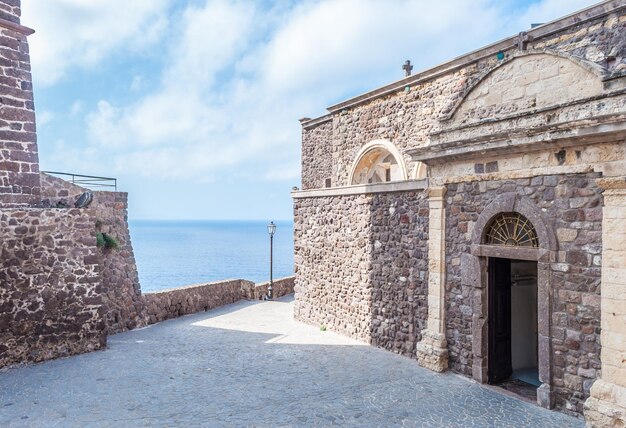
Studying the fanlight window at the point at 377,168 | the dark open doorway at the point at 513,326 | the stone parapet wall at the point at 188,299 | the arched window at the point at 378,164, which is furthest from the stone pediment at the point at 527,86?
the stone parapet wall at the point at 188,299

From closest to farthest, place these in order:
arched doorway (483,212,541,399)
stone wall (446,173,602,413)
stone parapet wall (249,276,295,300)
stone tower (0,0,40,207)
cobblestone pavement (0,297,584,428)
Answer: stone wall (446,173,602,413) → cobblestone pavement (0,297,584,428) → arched doorway (483,212,541,399) → stone tower (0,0,40,207) → stone parapet wall (249,276,295,300)

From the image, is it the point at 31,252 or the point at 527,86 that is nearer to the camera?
the point at 527,86

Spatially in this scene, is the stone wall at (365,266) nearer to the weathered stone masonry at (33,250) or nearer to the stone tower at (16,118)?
the weathered stone masonry at (33,250)

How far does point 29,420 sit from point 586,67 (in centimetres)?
868

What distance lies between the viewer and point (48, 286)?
28.9 feet

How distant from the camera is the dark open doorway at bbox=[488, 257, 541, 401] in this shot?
7.31 m

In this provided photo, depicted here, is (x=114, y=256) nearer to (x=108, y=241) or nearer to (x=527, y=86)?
(x=108, y=241)

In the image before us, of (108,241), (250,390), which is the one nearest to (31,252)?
(108,241)

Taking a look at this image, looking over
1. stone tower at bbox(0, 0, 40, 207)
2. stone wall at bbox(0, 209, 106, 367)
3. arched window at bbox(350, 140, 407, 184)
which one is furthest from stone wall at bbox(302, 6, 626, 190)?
stone tower at bbox(0, 0, 40, 207)

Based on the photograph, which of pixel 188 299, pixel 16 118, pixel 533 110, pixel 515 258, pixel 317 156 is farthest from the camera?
pixel 317 156

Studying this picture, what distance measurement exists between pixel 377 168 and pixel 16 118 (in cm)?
A: 918

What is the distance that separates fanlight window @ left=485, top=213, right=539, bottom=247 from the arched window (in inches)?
219

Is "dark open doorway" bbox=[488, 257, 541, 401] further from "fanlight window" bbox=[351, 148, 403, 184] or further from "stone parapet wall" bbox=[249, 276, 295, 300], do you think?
"stone parapet wall" bbox=[249, 276, 295, 300]

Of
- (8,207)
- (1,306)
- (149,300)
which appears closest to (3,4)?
(8,207)
